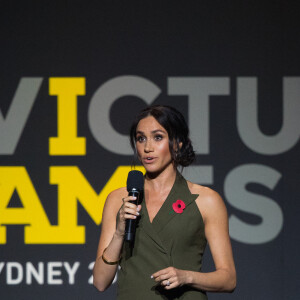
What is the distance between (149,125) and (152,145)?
0.26 feet

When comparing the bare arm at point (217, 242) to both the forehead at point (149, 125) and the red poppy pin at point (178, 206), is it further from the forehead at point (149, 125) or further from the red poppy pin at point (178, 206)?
the forehead at point (149, 125)

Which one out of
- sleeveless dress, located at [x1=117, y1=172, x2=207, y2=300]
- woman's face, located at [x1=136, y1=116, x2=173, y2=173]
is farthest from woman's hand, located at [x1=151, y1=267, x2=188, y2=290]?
woman's face, located at [x1=136, y1=116, x2=173, y2=173]

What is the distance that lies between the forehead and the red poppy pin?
27cm

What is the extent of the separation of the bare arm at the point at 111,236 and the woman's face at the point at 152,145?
0.16 m

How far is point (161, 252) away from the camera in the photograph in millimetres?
1729

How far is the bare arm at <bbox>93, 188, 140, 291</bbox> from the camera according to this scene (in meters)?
1.62

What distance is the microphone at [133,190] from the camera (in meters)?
1.63

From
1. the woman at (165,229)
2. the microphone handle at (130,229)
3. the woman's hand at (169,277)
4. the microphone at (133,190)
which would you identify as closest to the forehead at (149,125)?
the woman at (165,229)

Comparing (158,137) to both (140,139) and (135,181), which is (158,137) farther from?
(135,181)

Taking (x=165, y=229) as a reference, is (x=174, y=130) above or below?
above

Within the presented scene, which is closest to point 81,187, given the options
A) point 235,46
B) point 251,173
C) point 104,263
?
point 251,173

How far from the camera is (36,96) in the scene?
12.6 ft

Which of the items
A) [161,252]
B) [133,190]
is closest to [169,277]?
[161,252]

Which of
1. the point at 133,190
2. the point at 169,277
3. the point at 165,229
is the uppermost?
the point at 133,190
